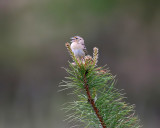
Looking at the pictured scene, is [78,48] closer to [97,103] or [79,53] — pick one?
[79,53]

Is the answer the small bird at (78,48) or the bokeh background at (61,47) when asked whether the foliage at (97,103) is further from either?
the bokeh background at (61,47)

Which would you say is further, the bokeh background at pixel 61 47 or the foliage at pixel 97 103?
the bokeh background at pixel 61 47

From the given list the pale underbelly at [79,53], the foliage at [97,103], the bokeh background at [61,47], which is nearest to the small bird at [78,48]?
the pale underbelly at [79,53]

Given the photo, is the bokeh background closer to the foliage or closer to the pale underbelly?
the pale underbelly

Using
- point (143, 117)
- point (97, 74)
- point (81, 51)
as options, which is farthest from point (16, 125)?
point (97, 74)

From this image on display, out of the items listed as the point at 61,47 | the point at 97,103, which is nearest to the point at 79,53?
the point at 97,103

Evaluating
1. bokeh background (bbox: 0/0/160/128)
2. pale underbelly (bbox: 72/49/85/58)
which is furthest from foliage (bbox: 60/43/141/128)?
bokeh background (bbox: 0/0/160/128)
